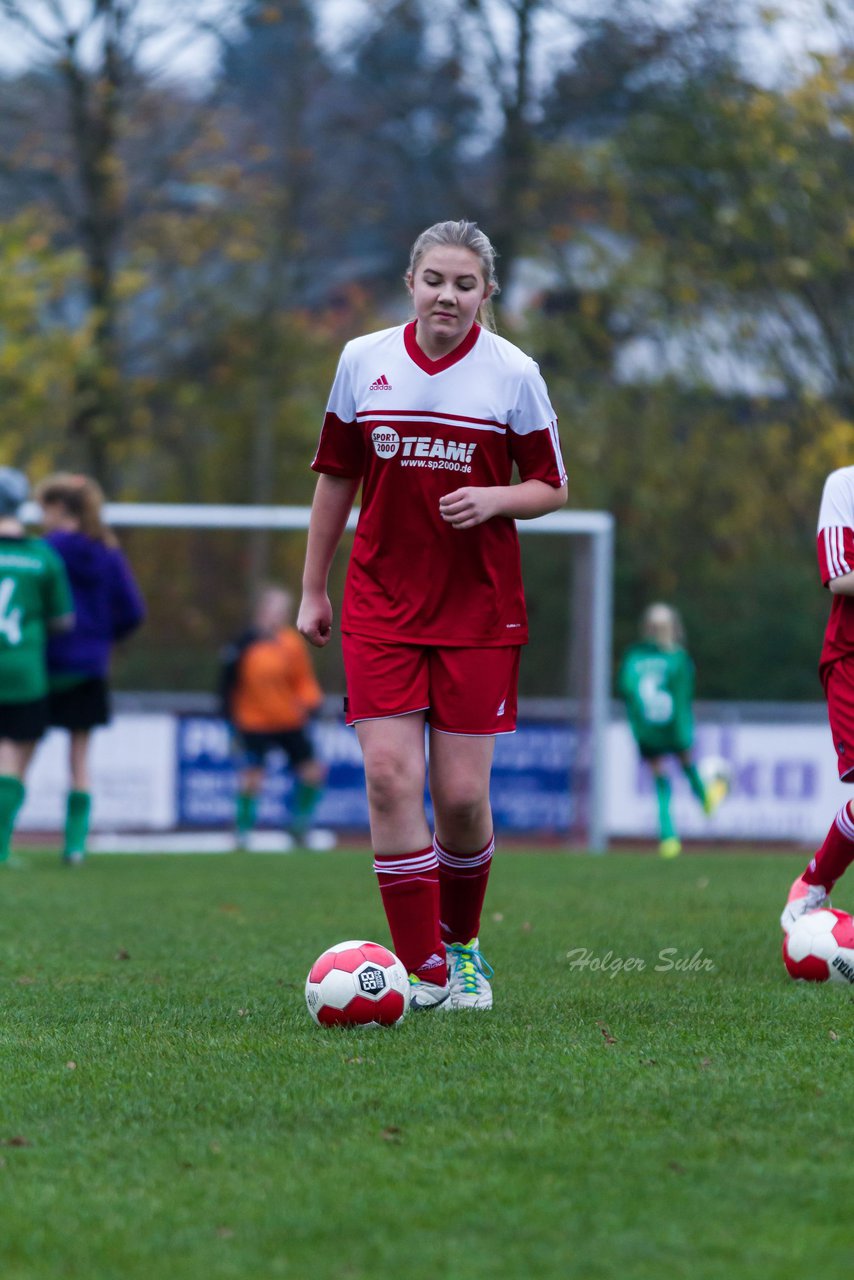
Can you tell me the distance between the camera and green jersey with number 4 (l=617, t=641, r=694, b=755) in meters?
14.0

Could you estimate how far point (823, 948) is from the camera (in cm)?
541

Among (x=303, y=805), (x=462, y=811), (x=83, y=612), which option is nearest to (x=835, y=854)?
(x=462, y=811)

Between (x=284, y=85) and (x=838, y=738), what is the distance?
67.2 ft

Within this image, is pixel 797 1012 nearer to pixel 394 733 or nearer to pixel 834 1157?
pixel 394 733

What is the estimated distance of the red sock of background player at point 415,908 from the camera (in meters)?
4.82

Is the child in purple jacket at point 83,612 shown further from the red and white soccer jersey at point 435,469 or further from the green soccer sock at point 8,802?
the red and white soccer jersey at point 435,469

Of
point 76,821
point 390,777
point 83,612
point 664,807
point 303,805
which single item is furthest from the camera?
point 303,805

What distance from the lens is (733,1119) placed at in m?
3.53

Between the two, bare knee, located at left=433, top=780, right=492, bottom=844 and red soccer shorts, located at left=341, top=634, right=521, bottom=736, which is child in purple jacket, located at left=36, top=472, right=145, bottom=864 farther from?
red soccer shorts, located at left=341, top=634, right=521, bottom=736

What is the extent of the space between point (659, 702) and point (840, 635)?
8379mm

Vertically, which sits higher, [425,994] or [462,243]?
[462,243]

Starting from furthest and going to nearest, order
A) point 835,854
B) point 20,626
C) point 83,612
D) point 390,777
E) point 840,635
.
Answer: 1. point 83,612
2. point 20,626
3. point 835,854
4. point 840,635
5. point 390,777

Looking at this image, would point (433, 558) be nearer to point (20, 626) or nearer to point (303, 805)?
point (20, 626)

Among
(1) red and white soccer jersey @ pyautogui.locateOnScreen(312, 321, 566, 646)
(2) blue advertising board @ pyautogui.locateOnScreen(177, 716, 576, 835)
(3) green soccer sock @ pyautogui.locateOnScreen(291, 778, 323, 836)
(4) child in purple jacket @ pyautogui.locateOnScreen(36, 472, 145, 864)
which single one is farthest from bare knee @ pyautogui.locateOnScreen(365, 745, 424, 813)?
(2) blue advertising board @ pyautogui.locateOnScreen(177, 716, 576, 835)
